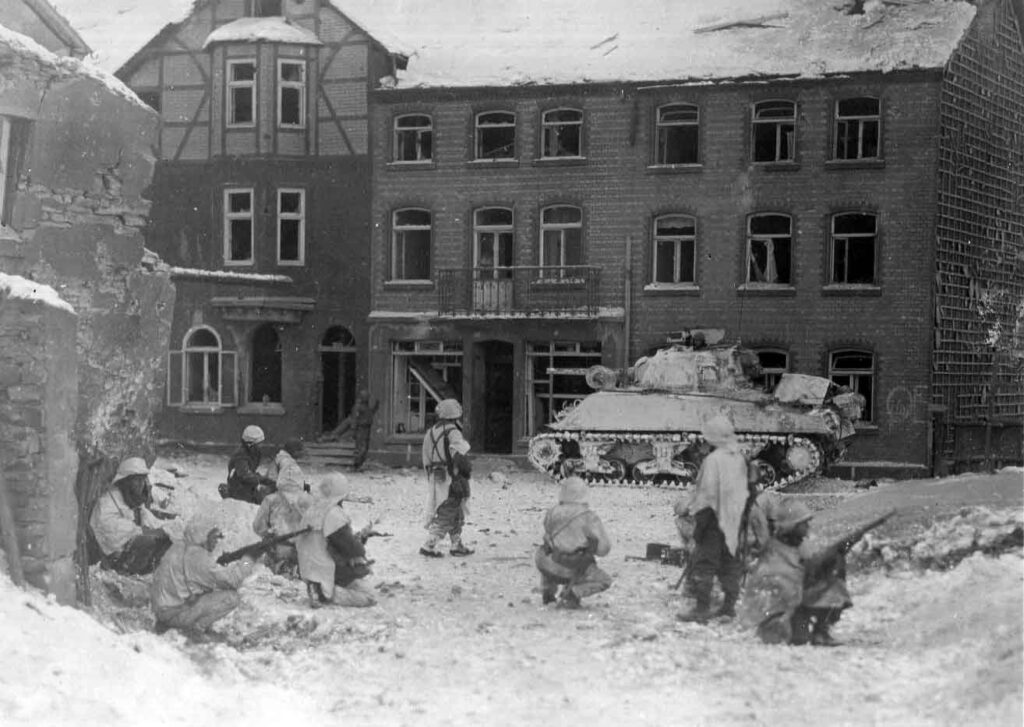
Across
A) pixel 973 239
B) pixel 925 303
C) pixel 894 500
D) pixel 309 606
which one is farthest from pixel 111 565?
pixel 925 303

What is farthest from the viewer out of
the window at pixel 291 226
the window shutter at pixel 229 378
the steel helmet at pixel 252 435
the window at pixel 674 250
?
the window at pixel 291 226

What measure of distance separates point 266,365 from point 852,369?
499 inches

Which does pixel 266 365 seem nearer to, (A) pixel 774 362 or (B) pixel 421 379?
(B) pixel 421 379

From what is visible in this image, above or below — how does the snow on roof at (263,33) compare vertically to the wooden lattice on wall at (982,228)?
above

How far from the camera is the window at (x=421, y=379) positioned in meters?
27.5

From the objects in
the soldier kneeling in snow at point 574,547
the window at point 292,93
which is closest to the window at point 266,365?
the window at point 292,93

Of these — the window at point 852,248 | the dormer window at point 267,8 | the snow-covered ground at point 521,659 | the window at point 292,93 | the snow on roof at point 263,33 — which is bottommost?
the snow-covered ground at point 521,659

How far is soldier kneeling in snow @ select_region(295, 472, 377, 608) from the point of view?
10891 mm

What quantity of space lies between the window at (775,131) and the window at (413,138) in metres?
7.01

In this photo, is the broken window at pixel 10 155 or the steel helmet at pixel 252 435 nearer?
the broken window at pixel 10 155

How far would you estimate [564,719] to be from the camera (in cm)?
754

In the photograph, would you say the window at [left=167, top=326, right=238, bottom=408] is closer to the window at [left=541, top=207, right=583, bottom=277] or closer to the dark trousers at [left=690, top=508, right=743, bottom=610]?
the window at [left=541, top=207, right=583, bottom=277]

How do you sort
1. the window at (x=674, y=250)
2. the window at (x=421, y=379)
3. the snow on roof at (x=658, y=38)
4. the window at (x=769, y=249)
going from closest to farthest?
the snow on roof at (x=658, y=38)
the window at (x=769, y=249)
the window at (x=674, y=250)
the window at (x=421, y=379)

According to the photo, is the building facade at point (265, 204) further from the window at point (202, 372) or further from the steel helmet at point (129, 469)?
the steel helmet at point (129, 469)
